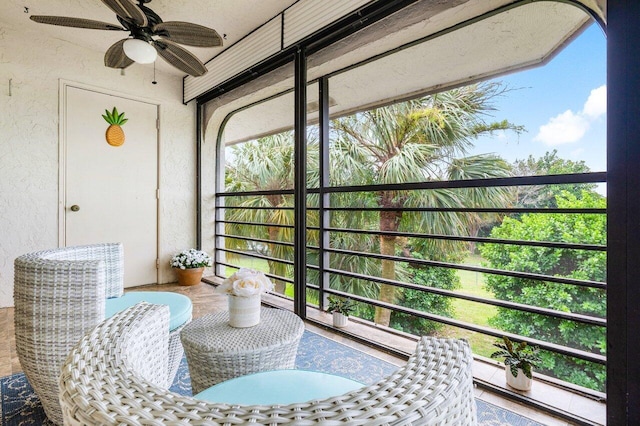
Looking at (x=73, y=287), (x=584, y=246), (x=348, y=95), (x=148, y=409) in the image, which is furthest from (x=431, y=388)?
(x=348, y=95)

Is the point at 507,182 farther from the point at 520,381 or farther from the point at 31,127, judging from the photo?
the point at 31,127

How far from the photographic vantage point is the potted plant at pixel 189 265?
13.1 ft

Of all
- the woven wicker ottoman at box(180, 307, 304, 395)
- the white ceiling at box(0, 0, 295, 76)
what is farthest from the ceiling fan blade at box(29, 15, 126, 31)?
the woven wicker ottoman at box(180, 307, 304, 395)

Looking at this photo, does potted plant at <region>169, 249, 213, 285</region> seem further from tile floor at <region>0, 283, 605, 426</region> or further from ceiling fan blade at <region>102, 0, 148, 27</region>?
ceiling fan blade at <region>102, 0, 148, 27</region>

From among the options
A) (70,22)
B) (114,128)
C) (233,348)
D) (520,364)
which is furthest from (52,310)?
(114,128)

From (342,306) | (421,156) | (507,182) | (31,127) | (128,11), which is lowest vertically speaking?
(342,306)

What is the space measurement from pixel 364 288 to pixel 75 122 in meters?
3.75

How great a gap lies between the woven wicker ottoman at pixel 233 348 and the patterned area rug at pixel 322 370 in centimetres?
53

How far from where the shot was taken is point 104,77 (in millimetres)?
3660

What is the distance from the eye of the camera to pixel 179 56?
2.62 m

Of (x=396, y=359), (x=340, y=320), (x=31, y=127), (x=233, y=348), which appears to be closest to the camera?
(x=233, y=348)

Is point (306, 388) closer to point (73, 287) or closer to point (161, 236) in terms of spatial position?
point (73, 287)

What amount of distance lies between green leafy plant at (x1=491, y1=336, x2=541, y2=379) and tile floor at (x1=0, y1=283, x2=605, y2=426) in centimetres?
13

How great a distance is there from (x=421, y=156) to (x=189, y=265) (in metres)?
3.08
